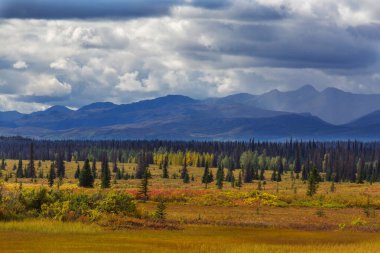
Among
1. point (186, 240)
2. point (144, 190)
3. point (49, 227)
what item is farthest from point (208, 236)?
point (144, 190)

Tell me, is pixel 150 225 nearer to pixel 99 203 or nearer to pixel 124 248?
pixel 99 203

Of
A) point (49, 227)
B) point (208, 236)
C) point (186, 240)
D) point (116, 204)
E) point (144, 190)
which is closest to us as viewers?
point (186, 240)

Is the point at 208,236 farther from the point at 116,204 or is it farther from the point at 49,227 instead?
the point at 116,204

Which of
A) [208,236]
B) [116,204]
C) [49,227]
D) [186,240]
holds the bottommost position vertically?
[208,236]

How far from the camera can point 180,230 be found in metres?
49.8

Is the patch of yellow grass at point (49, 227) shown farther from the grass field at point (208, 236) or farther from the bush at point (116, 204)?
the bush at point (116, 204)

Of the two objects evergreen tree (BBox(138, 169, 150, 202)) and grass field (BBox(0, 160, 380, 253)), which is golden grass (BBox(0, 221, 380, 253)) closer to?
grass field (BBox(0, 160, 380, 253))

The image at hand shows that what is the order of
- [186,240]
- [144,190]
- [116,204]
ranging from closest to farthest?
[186,240] → [116,204] → [144,190]

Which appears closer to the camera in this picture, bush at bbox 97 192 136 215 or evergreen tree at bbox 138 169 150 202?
bush at bbox 97 192 136 215

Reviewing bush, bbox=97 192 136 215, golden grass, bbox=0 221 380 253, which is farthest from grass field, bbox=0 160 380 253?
bush, bbox=97 192 136 215

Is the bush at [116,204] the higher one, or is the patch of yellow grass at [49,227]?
the bush at [116,204]

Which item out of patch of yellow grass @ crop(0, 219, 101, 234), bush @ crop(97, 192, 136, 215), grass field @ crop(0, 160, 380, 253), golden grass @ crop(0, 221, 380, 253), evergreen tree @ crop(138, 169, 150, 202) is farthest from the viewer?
evergreen tree @ crop(138, 169, 150, 202)

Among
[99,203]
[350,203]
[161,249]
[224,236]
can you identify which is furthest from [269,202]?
[161,249]

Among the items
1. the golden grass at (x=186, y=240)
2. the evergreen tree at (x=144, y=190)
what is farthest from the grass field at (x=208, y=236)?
the evergreen tree at (x=144, y=190)
